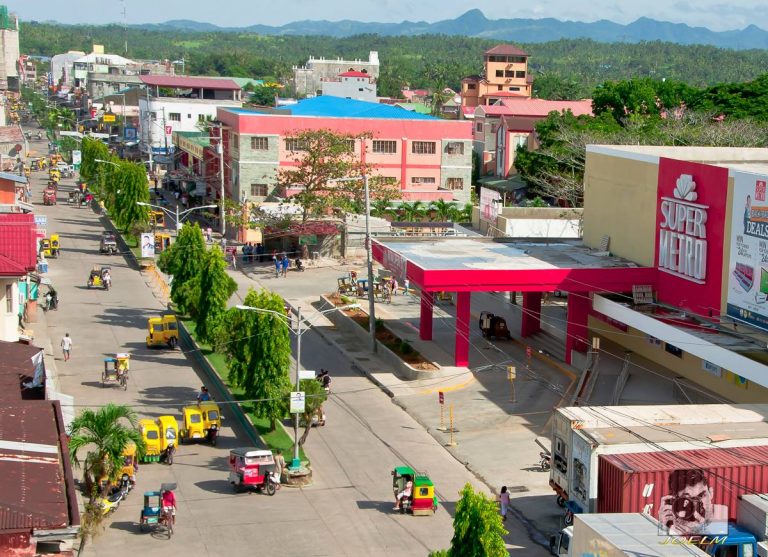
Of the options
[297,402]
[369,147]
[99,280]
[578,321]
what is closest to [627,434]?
[297,402]

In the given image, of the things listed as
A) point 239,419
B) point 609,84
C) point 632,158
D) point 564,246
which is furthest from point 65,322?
point 609,84

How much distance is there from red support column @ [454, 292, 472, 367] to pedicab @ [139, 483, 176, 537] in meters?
20.1

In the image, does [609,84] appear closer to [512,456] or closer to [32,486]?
[512,456]

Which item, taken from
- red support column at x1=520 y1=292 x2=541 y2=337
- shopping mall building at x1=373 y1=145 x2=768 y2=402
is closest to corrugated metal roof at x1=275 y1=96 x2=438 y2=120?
shopping mall building at x1=373 y1=145 x2=768 y2=402

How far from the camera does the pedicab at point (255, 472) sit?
120 ft

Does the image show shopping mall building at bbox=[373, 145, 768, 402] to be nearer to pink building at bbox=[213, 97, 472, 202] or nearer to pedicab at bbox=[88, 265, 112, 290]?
pedicab at bbox=[88, 265, 112, 290]

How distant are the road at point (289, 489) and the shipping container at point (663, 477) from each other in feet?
10.4

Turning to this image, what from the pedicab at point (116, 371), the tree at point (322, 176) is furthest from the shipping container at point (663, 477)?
the tree at point (322, 176)

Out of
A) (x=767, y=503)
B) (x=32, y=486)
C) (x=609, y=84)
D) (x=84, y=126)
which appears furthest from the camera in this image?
(x=84, y=126)

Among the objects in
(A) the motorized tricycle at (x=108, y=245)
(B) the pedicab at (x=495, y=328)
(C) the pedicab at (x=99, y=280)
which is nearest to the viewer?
(B) the pedicab at (x=495, y=328)

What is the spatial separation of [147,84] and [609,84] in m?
76.7

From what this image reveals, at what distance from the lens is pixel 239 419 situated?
4512 centimetres

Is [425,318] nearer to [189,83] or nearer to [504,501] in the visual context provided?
[504,501]

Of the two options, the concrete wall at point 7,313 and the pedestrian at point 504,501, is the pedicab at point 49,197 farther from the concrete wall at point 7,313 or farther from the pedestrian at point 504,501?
the pedestrian at point 504,501
